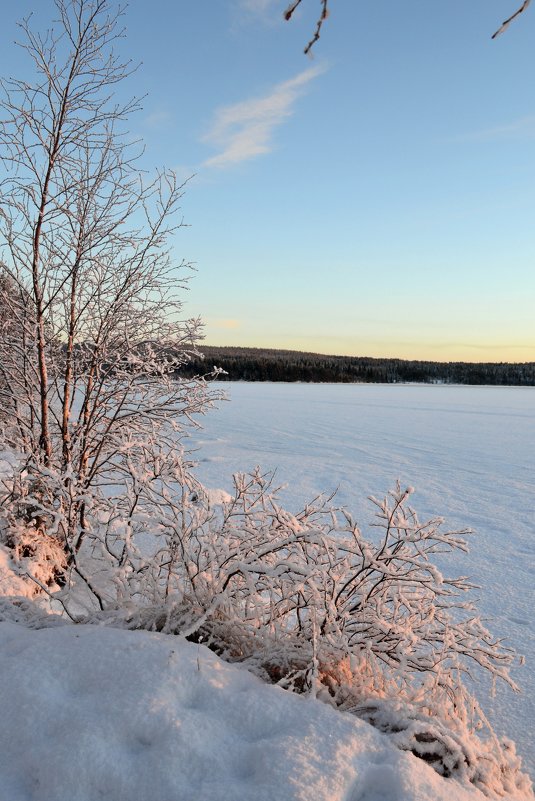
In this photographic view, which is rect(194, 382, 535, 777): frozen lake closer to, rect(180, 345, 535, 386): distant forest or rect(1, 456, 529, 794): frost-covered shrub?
rect(1, 456, 529, 794): frost-covered shrub

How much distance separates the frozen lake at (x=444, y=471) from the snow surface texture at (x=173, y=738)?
6.68 feet

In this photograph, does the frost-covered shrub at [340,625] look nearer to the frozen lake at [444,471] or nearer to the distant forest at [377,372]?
the frozen lake at [444,471]

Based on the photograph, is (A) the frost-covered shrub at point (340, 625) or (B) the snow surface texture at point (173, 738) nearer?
(B) the snow surface texture at point (173, 738)

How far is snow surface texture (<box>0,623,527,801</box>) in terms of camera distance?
6.84 ft

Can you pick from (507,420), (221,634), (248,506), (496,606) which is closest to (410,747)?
(221,634)

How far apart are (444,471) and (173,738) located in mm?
11473

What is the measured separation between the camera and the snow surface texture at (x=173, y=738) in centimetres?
208

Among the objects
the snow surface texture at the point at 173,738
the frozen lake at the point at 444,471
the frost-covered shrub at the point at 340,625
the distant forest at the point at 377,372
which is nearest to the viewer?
the snow surface texture at the point at 173,738

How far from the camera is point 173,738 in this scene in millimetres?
2242

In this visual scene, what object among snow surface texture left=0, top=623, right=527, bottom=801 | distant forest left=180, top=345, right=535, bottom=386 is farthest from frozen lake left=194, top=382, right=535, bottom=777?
distant forest left=180, top=345, right=535, bottom=386

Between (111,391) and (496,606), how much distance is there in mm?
4609

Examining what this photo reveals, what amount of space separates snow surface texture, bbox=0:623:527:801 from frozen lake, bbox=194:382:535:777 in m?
2.04

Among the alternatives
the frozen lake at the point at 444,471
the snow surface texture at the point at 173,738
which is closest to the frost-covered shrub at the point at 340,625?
the snow surface texture at the point at 173,738

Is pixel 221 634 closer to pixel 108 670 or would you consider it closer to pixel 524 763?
pixel 108 670
